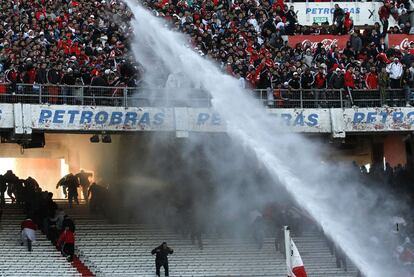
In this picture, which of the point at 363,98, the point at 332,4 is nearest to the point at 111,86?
the point at 363,98

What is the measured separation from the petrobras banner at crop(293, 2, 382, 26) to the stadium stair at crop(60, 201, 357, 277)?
404 inches

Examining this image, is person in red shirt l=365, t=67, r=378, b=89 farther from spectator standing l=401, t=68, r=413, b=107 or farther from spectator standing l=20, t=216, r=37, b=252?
spectator standing l=20, t=216, r=37, b=252

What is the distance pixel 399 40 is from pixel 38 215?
13395 millimetres

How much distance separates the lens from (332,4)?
1655 inches

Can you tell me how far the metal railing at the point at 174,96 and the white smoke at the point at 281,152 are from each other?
0.32m

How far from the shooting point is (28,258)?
31.1 metres

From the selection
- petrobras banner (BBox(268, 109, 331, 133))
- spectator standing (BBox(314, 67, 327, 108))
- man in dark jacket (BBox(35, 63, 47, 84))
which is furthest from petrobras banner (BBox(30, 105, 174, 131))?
spectator standing (BBox(314, 67, 327, 108))

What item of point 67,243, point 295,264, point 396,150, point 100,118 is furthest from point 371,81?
point 295,264

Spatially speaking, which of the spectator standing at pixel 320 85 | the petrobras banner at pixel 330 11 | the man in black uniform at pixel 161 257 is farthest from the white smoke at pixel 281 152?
the petrobras banner at pixel 330 11

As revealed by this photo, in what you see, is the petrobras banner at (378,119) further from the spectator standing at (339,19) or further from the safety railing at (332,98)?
the spectator standing at (339,19)

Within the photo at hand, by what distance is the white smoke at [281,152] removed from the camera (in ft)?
105

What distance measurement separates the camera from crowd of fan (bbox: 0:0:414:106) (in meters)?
32.2

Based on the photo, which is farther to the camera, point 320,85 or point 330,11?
point 330,11

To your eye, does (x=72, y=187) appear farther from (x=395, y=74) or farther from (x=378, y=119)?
(x=395, y=74)
